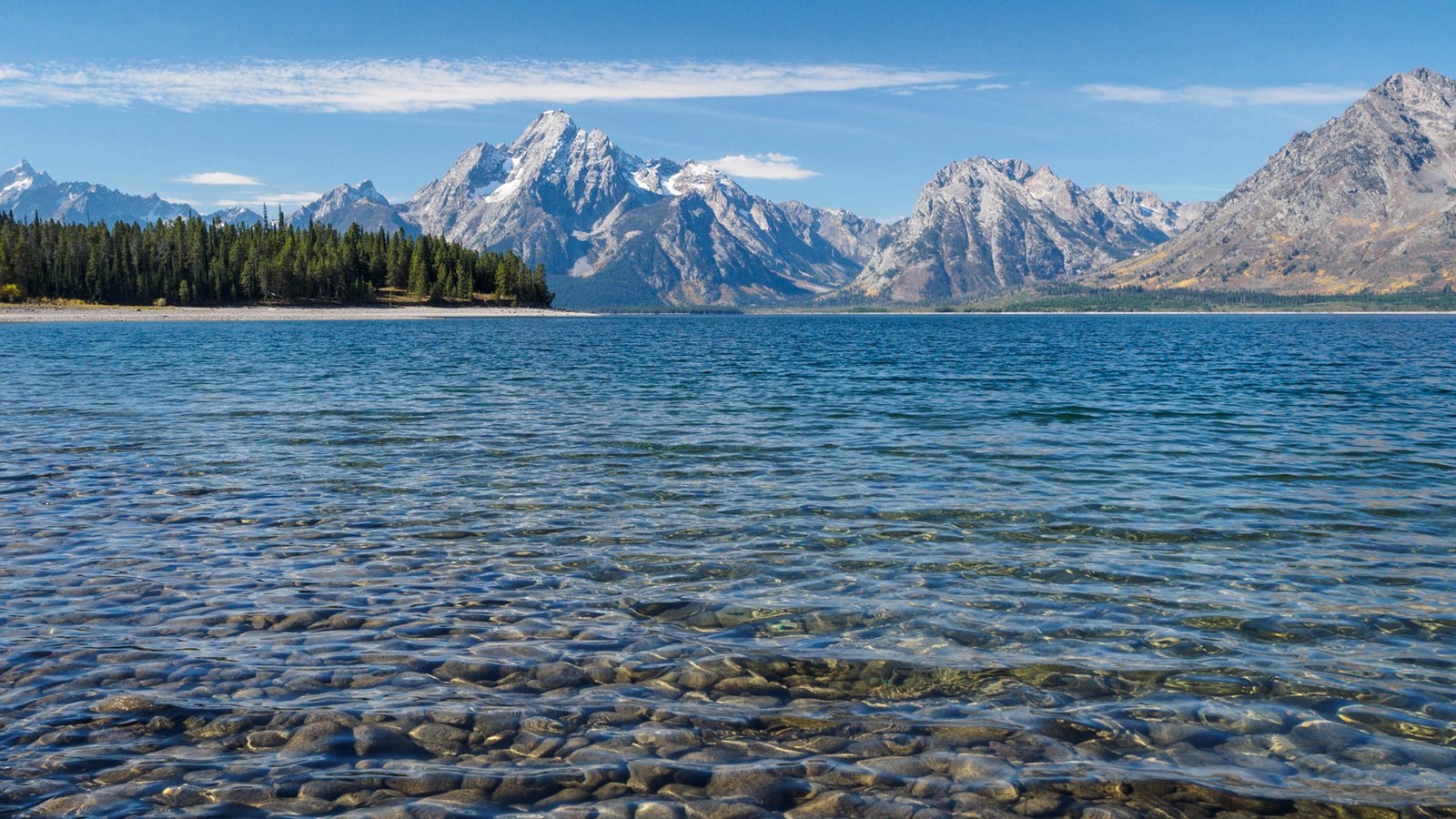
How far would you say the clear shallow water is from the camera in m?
8.90

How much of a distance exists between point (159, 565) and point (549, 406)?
27482 mm

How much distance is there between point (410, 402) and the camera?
44.2 meters

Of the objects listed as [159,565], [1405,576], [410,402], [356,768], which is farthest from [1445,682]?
[410,402]

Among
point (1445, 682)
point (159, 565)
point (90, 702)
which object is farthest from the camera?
point (159, 565)

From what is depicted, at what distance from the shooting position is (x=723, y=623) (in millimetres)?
13359

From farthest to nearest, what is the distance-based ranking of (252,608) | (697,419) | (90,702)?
(697,419)
(252,608)
(90,702)

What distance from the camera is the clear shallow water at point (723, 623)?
890 cm

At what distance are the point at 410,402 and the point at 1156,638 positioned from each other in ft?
124

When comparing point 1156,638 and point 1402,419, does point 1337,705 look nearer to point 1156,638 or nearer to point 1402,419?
point 1156,638

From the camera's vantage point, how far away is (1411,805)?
849 centimetres

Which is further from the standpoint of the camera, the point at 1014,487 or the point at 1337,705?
the point at 1014,487

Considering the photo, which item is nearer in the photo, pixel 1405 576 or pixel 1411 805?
pixel 1411 805

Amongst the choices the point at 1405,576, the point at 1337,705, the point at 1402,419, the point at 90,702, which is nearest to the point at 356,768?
the point at 90,702

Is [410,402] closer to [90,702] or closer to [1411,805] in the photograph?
[90,702]
